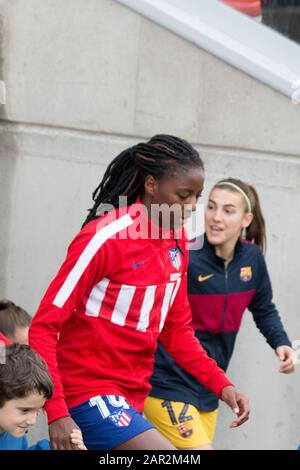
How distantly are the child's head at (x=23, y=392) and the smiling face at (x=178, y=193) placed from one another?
76cm

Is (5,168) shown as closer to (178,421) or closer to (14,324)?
(14,324)

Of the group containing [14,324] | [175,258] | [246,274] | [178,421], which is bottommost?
[178,421]

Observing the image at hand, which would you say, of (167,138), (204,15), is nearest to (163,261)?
(167,138)

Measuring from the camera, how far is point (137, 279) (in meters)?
4.21

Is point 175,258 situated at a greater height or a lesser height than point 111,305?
greater

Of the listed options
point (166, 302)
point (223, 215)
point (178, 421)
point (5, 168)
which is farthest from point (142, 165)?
point (5, 168)

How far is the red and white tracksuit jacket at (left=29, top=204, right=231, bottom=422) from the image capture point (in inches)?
159

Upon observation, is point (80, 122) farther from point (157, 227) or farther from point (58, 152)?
point (157, 227)

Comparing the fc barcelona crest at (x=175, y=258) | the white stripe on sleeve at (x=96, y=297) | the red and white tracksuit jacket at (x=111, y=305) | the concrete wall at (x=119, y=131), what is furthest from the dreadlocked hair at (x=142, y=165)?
the concrete wall at (x=119, y=131)

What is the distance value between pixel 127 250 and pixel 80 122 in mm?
1661

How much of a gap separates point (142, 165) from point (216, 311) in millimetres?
1059

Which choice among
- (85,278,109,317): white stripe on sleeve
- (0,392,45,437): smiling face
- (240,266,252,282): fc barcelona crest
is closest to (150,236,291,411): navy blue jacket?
(240,266,252,282): fc barcelona crest

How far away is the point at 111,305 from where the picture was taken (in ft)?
13.7

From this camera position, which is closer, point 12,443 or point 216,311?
point 12,443
